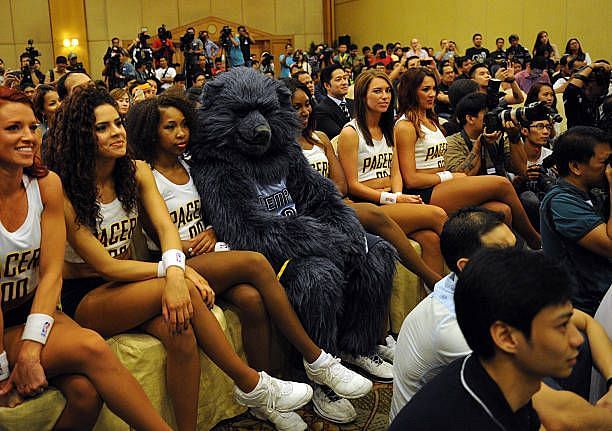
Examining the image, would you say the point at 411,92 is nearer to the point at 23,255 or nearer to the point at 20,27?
the point at 23,255

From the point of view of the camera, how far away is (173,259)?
1.98 metres

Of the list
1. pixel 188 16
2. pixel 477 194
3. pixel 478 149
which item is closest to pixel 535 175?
pixel 478 149

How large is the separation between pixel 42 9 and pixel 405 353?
13.8 metres

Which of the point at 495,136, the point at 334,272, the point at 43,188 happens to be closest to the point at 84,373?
the point at 43,188

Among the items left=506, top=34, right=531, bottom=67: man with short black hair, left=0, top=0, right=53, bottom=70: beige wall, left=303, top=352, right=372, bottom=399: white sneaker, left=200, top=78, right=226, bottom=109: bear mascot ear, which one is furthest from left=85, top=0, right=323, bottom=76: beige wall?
left=303, top=352, right=372, bottom=399: white sneaker

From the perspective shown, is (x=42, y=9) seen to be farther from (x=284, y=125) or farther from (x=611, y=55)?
(x=284, y=125)

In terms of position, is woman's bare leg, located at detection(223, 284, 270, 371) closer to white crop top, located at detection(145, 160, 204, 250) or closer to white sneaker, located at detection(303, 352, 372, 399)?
white sneaker, located at detection(303, 352, 372, 399)

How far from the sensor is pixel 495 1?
1183 cm

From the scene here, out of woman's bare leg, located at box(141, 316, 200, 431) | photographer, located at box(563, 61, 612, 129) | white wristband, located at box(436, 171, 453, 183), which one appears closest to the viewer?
woman's bare leg, located at box(141, 316, 200, 431)

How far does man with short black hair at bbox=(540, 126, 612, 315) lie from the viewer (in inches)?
84.3

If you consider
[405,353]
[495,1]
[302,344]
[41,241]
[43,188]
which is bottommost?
[302,344]

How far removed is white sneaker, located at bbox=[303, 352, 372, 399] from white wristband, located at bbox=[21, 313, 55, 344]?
800 mm

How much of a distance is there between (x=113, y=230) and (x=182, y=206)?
12.8 inches

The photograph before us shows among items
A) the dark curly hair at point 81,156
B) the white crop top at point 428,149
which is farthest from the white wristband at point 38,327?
the white crop top at point 428,149
